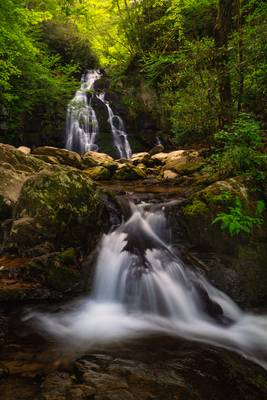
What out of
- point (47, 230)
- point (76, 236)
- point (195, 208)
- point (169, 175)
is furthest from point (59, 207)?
point (169, 175)

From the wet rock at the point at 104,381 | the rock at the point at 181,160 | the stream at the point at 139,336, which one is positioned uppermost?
the rock at the point at 181,160

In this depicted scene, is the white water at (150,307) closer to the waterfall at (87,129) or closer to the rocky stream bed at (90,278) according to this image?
the rocky stream bed at (90,278)

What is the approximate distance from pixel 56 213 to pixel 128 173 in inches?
247

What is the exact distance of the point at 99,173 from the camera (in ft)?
38.7

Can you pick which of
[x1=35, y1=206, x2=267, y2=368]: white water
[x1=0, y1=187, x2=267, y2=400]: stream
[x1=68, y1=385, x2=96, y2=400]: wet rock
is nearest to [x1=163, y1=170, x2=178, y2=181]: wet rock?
[x1=0, y1=187, x2=267, y2=400]: stream

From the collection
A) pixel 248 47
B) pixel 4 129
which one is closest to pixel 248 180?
pixel 248 47

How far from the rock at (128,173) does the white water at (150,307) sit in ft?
17.3

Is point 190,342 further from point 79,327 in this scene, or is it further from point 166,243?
point 166,243

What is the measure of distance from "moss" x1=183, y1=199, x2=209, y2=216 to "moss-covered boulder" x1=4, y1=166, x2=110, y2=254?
169cm

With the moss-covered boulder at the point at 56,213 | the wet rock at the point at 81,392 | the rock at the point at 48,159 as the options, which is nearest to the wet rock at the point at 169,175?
the rock at the point at 48,159

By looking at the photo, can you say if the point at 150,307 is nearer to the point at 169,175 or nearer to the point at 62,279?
the point at 62,279

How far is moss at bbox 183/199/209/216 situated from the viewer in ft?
20.5

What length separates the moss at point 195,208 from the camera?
6.26 metres

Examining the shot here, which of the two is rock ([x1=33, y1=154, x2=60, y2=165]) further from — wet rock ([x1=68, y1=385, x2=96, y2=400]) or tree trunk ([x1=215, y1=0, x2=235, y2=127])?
wet rock ([x1=68, y1=385, x2=96, y2=400])
